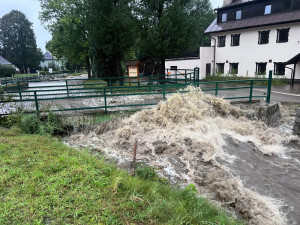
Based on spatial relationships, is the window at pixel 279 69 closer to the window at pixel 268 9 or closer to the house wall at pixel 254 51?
the house wall at pixel 254 51

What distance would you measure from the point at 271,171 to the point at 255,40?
21.9m

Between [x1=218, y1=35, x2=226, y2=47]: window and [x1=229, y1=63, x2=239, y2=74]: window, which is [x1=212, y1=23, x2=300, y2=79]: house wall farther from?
[x1=218, y1=35, x2=226, y2=47]: window

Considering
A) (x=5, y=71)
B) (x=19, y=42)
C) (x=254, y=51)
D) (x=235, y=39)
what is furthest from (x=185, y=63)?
(x=19, y=42)

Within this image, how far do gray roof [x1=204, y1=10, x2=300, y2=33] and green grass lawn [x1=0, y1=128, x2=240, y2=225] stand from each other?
2361cm

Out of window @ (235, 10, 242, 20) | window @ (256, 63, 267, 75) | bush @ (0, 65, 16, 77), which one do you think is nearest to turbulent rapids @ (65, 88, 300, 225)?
window @ (256, 63, 267, 75)

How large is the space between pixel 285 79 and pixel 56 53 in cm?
3613

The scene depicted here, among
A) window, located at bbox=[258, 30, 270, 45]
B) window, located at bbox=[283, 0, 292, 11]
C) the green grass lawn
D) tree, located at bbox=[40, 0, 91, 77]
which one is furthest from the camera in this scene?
tree, located at bbox=[40, 0, 91, 77]

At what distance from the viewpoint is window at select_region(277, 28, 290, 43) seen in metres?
22.4

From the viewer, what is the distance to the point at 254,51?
25219 mm

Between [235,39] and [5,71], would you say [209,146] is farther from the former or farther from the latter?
[5,71]

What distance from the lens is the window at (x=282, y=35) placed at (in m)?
22.4

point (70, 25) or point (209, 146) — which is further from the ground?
point (70, 25)

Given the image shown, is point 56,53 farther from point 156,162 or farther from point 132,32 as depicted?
point 156,162

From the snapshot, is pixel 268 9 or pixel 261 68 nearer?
pixel 268 9
